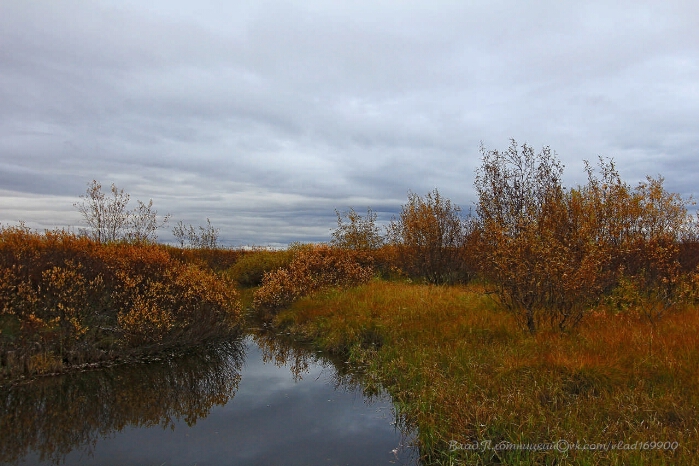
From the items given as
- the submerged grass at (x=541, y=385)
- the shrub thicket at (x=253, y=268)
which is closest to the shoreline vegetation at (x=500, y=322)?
the submerged grass at (x=541, y=385)

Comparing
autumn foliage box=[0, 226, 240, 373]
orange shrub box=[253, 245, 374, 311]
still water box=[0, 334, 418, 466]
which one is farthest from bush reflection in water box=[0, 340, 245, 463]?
orange shrub box=[253, 245, 374, 311]

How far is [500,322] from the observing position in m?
10.5

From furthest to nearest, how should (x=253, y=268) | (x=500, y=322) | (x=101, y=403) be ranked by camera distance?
(x=253, y=268)
(x=500, y=322)
(x=101, y=403)

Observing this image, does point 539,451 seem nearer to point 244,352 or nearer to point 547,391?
point 547,391

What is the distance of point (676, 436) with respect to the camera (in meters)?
5.06

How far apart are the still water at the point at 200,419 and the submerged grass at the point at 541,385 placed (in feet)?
2.65

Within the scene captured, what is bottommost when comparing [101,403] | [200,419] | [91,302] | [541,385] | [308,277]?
[200,419]

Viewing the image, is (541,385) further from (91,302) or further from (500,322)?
(91,302)

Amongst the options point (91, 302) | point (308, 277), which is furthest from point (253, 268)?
point (91, 302)

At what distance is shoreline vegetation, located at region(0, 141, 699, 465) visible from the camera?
579cm

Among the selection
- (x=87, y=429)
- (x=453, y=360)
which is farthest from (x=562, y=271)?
(x=87, y=429)

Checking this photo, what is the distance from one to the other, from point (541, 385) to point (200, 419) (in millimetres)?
5775

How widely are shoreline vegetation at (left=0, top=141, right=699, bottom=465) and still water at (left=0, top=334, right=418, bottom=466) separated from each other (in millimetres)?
676

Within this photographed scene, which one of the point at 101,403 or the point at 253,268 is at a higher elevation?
the point at 253,268
